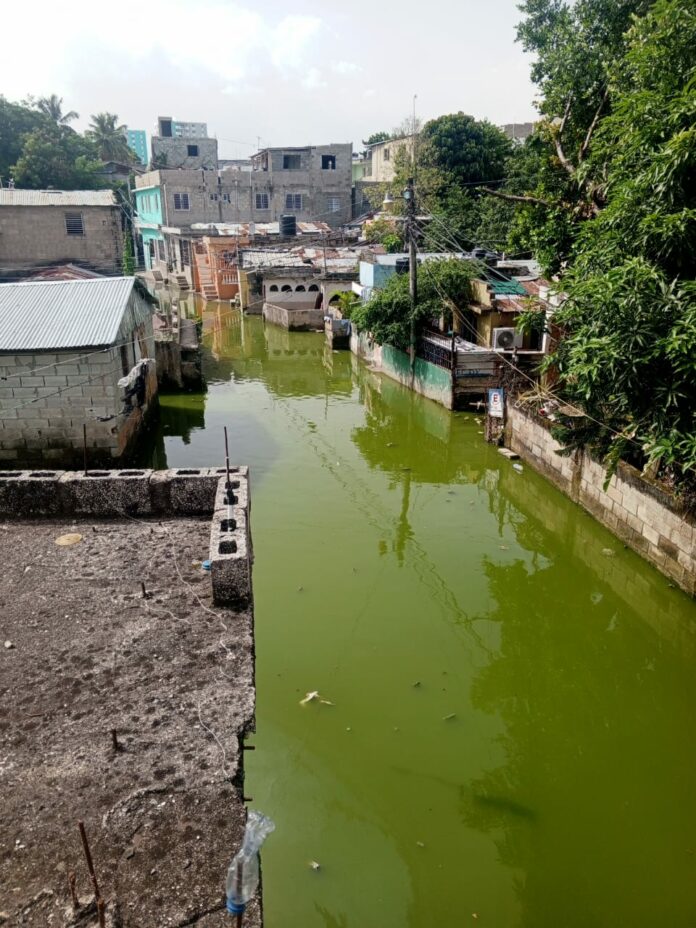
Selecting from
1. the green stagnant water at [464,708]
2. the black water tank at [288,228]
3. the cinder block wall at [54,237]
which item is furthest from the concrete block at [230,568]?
the black water tank at [288,228]

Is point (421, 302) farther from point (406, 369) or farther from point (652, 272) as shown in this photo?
point (652, 272)

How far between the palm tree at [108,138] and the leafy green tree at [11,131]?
10.1 m

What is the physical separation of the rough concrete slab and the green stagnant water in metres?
0.40

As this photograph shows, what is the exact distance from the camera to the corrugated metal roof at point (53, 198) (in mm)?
31344

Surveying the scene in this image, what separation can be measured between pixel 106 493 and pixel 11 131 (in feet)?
151

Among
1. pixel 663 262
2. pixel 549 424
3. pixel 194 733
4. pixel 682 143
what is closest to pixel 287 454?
pixel 549 424

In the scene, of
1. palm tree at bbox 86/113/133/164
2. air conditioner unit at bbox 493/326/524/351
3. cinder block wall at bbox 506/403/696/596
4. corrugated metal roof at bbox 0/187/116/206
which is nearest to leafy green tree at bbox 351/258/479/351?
air conditioner unit at bbox 493/326/524/351

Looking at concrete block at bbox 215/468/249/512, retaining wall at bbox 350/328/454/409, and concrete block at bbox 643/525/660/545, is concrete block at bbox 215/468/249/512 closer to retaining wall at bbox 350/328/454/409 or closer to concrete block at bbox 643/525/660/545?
concrete block at bbox 643/525/660/545

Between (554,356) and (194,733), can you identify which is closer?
(194,733)

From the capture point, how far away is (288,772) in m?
6.49

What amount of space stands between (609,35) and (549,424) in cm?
829

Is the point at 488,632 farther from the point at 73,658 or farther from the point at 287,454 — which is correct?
the point at 287,454

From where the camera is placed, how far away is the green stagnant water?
545cm

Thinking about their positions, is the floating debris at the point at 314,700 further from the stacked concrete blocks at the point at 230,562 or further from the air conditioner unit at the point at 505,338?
the air conditioner unit at the point at 505,338
